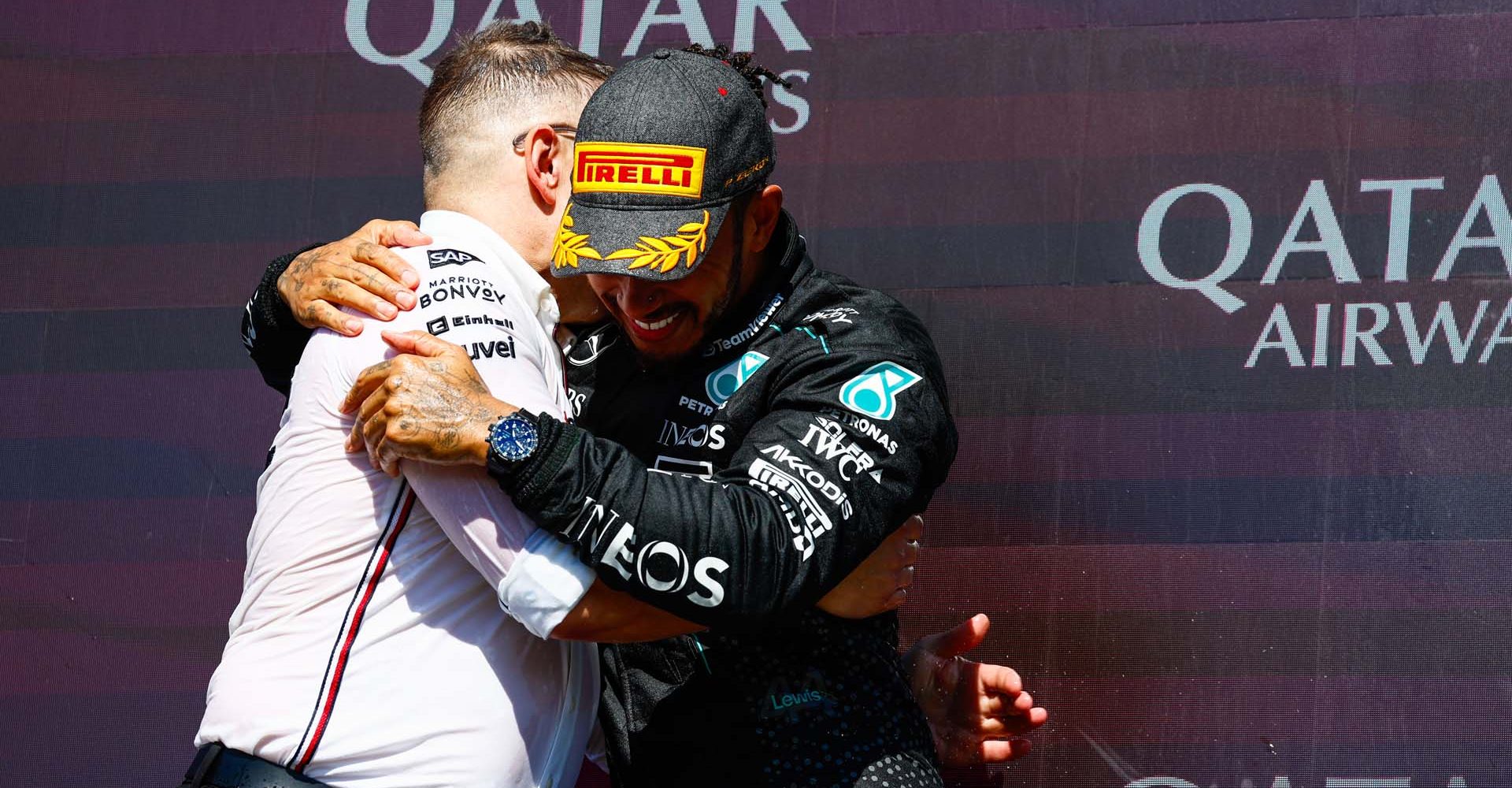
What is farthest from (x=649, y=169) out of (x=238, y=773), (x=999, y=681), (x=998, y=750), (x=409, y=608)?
(x=998, y=750)

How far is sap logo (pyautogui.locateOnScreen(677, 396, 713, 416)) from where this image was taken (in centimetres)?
203

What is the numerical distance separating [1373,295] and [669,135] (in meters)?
1.46

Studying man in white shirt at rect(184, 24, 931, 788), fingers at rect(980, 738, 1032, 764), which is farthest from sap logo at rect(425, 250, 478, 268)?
fingers at rect(980, 738, 1032, 764)

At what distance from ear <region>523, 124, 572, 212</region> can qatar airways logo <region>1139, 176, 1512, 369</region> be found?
3.89ft

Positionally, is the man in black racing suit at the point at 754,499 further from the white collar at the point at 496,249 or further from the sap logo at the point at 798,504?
the white collar at the point at 496,249

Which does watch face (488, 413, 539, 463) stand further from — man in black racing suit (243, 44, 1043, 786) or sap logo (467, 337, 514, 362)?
sap logo (467, 337, 514, 362)

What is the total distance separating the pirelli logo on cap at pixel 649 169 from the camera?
6.19 feet

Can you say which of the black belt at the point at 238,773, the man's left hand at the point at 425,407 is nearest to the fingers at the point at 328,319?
the man's left hand at the point at 425,407

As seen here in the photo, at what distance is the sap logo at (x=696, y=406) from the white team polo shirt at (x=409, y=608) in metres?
0.19

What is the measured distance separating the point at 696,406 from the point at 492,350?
1.04 feet

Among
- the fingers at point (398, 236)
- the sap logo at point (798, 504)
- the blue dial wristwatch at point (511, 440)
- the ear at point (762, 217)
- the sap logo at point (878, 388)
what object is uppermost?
the ear at point (762, 217)

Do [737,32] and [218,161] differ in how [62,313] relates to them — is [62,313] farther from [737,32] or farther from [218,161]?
[737,32]

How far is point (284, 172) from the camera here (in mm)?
3008

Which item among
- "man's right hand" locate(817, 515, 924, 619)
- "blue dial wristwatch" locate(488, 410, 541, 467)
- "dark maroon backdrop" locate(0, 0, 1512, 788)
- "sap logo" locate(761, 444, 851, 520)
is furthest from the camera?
"dark maroon backdrop" locate(0, 0, 1512, 788)
